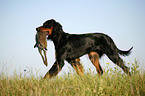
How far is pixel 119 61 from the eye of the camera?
14.7 ft

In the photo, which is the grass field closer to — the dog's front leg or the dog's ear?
the dog's front leg

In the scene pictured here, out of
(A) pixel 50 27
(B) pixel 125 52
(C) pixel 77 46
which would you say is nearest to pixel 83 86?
(C) pixel 77 46

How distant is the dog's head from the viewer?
4.03 metres

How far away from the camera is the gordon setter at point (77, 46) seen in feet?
13.5

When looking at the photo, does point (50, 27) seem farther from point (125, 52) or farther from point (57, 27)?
point (125, 52)

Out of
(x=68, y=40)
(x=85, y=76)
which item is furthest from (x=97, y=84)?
(x=68, y=40)

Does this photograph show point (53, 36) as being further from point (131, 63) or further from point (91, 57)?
point (131, 63)

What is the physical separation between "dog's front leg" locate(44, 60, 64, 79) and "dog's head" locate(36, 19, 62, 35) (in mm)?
810

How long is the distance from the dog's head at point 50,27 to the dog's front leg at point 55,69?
0.81m

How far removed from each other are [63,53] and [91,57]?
917 millimetres

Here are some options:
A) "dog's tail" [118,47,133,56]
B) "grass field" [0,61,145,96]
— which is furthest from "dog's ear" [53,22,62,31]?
"dog's tail" [118,47,133,56]

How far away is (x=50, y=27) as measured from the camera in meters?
4.13

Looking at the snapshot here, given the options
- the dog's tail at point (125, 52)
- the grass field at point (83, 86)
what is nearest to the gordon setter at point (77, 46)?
the dog's tail at point (125, 52)

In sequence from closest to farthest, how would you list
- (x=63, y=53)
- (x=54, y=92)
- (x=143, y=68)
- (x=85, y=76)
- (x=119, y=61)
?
1. (x=54, y=92)
2. (x=85, y=76)
3. (x=143, y=68)
4. (x=63, y=53)
5. (x=119, y=61)
